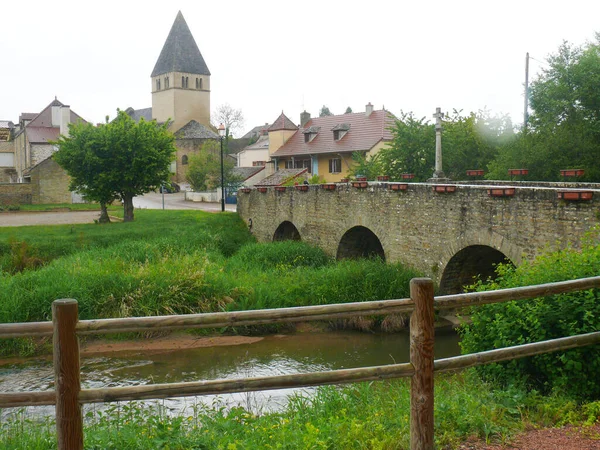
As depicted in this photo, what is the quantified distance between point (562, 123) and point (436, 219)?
8674 mm

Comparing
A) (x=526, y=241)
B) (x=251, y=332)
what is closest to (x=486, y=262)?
(x=526, y=241)

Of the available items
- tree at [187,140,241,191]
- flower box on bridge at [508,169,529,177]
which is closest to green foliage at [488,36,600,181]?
flower box on bridge at [508,169,529,177]

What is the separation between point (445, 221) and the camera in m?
16.1

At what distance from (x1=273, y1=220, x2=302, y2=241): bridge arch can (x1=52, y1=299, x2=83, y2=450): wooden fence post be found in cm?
2267

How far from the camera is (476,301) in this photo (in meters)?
4.89

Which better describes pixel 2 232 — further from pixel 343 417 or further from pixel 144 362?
pixel 343 417

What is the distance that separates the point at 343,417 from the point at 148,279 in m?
12.9

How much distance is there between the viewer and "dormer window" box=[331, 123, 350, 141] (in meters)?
45.8

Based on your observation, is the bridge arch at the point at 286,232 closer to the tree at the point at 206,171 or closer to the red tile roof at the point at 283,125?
the tree at the point at 206,171

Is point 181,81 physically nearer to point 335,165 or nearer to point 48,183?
point 335,165

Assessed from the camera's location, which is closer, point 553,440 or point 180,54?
point 553,440

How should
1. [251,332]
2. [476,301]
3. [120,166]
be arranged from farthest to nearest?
1. [120,166]
2. [251,332]
3. [476,301]

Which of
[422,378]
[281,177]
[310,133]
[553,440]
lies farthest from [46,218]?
[553,440]

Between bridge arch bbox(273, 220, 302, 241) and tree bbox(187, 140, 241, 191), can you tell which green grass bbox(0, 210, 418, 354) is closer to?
bridge arch bbox(273, 220, 302, 241)
